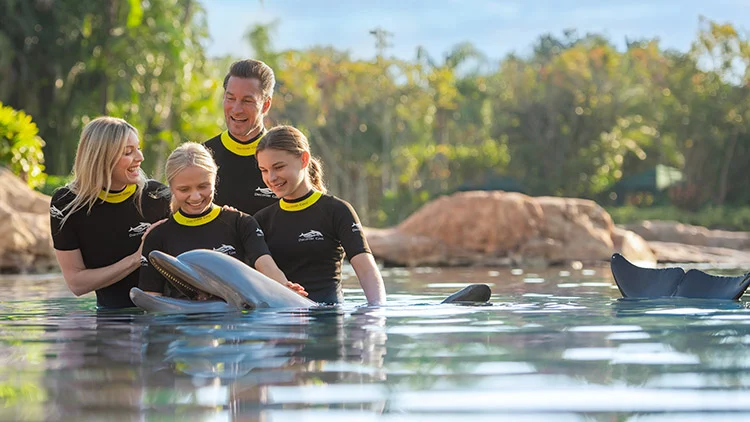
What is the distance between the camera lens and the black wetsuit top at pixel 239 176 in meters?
6.47

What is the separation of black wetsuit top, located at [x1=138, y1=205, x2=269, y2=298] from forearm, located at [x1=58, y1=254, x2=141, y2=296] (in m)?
0.25

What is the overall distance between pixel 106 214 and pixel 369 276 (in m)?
1.51

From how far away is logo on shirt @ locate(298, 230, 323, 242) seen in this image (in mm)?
5910

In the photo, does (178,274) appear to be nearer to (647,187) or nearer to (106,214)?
(106,214)

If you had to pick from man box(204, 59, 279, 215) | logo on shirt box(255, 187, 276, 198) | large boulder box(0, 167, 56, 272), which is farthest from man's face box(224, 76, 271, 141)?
large boulder box(0, 167, 56, 272)

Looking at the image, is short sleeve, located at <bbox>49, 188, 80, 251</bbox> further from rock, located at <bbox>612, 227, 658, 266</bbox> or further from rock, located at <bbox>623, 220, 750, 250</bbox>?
rock, located at <bbox>623, 220, 750, 250</bbox>

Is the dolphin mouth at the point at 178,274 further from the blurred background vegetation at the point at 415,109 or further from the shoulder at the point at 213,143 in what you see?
the blurred background vegetation at the point at 415,109

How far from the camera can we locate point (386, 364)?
3662 mm

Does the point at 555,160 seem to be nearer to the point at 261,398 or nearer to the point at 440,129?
the point at 440,129

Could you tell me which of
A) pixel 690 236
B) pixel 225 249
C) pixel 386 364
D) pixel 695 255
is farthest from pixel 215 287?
pixel 690 236

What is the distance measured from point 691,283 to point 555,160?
31.5 m

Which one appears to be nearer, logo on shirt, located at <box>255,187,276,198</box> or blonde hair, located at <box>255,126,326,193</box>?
blonde hair, located at <box>255,126,326,193</box>

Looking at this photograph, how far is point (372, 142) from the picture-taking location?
42469 mm

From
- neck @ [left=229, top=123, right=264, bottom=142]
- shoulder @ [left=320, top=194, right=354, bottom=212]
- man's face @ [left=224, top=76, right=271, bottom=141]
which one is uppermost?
man's face @ [left=224, top=76, right=271, bottom=141]
